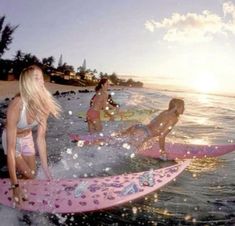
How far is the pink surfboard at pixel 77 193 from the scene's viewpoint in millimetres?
6020

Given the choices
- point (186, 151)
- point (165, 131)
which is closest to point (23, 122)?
point (165, 131)

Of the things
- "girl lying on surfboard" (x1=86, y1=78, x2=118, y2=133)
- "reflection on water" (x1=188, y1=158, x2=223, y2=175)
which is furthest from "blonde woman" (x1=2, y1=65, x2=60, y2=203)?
"girl lying on surfboard" (x1=86, y1=78, x2=118, y2=133)

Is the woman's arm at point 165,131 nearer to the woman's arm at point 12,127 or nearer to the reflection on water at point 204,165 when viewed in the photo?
the reflection on water at point 204,165

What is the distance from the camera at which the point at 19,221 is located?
614 cm

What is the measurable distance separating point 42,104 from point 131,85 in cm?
15390

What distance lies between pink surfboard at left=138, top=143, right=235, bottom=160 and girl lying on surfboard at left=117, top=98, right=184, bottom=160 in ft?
1.62

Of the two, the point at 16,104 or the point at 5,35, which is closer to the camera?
the point at 16,104

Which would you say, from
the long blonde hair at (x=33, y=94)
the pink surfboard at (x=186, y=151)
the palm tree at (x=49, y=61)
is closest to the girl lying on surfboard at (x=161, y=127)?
the pink surfboard at (x=186, y=151)

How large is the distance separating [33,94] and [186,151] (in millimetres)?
8054

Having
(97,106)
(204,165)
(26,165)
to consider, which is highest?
(97,106)

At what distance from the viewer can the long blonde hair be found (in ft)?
16.2

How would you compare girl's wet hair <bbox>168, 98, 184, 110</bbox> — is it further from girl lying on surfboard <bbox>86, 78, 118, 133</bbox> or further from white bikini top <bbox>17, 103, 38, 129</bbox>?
white bikini top <bbox>17, 103, 38, 129</bbox>

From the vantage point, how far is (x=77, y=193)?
6.23 meters

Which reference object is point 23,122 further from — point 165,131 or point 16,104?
point 165,131
